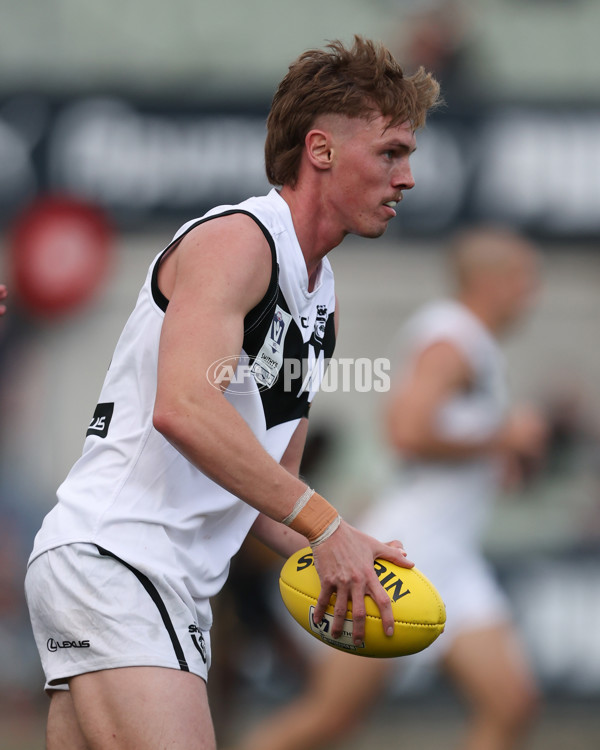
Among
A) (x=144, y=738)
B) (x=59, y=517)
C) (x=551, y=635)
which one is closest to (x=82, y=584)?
(x=59, y=517)

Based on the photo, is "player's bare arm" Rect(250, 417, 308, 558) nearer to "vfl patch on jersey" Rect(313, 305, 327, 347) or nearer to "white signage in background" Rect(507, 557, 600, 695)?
"vfl patch on jersey" Rect(313, 305, 327, 347)

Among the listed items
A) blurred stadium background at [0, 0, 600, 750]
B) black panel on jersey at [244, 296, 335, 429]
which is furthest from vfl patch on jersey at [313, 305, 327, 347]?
blurred stadium background at [0, 0, 600, 750]

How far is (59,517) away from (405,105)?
1408 mm

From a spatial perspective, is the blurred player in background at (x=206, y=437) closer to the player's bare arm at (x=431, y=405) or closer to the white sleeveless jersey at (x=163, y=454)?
the white sleeveless jersey at (x=163, y=454)

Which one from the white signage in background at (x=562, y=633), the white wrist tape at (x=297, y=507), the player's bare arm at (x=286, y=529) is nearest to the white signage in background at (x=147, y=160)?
the white signage in background at (x=562, y=633)

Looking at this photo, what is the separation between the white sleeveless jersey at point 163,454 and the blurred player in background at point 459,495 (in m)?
2.59

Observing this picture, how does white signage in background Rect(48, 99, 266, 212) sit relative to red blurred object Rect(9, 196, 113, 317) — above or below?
above

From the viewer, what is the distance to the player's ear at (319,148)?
10.0 feet

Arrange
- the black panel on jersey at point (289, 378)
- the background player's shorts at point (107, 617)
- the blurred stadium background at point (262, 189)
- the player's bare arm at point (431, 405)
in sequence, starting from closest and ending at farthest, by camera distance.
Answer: the background player's shorts at point (107, 617) < the black panel on jersey at point (289, 378) < the player's bare arm at point (431, 405) < the blurred stadium background at point (262, 189)

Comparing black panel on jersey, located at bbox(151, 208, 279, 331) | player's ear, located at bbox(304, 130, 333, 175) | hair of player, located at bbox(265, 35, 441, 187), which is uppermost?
hair of player, located at bbox(265, 35, 441, 187)

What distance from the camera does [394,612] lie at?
2799 mm

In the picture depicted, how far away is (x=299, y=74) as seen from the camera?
122 inches

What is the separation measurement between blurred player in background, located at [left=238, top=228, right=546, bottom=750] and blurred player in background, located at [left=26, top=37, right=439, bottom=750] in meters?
2.39

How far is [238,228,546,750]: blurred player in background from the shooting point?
17.9 ft
